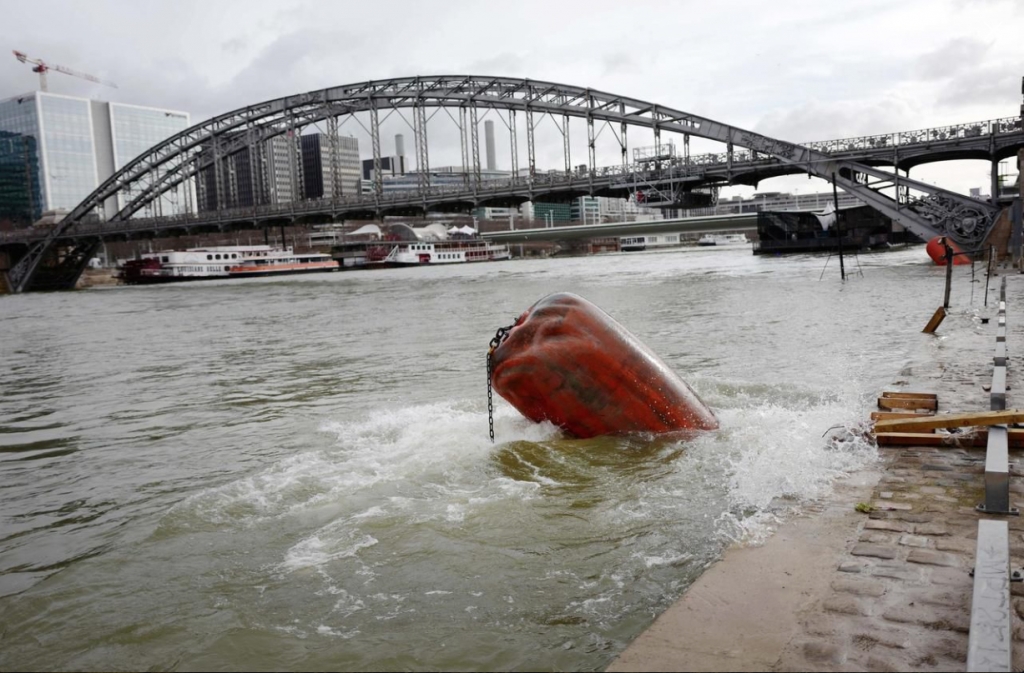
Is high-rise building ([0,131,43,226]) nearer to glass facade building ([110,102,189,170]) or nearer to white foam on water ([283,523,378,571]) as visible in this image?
glass facade building ([110,102,189,170])

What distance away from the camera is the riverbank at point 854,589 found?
3.38 m

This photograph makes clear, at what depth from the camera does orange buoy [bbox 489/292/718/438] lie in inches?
307

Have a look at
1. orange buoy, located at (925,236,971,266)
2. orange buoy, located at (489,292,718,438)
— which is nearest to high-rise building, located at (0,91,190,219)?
orange buoy, located at (925,236,971,266)

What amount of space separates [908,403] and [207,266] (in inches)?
3466

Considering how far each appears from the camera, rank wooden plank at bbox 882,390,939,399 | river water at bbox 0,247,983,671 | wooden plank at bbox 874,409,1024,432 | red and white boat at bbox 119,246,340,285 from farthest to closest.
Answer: red and white boat at bbox 119,246,340,285 → wooden plank at bbox 882,390,939,399 → wooden plank at bbox 874,409,1024,432 → river water at bbox 0,247,983,671

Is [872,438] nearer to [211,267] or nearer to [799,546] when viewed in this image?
[799,546]

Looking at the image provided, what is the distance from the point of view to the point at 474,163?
7412 centimetres

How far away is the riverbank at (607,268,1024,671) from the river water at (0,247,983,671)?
1.39 feet

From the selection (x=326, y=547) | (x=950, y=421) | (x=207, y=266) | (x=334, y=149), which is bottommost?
(x=326, y=547)

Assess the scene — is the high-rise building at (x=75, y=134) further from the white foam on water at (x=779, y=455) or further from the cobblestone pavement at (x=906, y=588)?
the cobblestone pavement at (x=906, y=588)

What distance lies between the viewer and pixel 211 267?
8781 cm

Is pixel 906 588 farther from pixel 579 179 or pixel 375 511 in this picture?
pixel 579 179

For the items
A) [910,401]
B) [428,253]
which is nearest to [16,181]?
[428,253]

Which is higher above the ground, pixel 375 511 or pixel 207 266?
pixel 207 266
